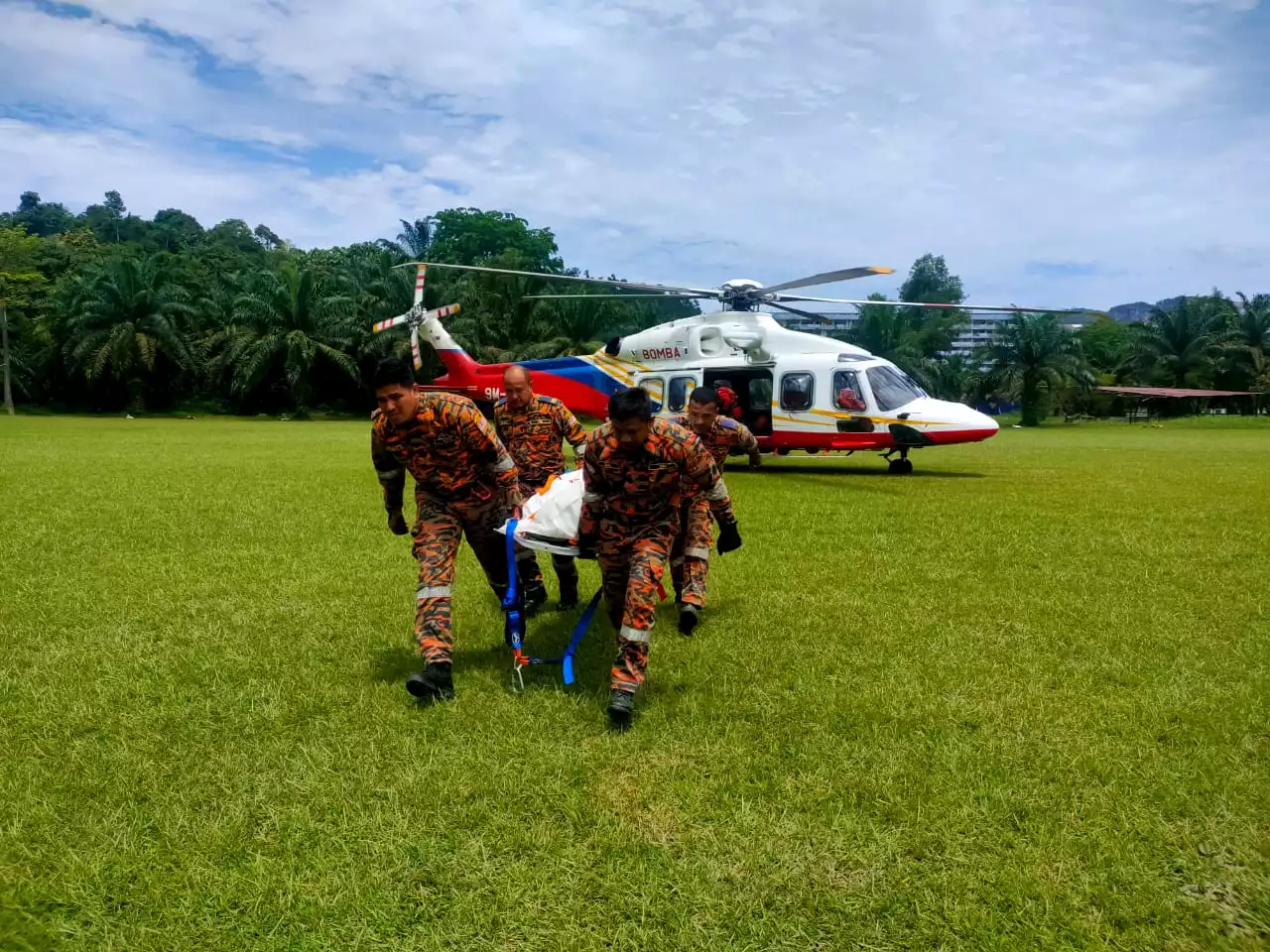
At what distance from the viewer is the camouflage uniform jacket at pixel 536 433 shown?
23.8 ft

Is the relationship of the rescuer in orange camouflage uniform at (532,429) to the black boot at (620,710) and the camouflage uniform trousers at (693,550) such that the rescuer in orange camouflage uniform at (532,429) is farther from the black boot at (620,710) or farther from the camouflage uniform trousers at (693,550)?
the black boot at (620,710)

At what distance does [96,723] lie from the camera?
4285mm

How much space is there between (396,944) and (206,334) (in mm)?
48987

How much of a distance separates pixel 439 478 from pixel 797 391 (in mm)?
11559

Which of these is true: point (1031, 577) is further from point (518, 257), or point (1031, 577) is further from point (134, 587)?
point (518, 257)

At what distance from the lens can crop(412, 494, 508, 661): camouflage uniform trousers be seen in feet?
15.5

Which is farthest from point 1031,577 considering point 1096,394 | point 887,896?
point 1096,394

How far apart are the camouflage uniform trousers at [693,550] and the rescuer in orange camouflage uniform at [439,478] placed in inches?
51.0

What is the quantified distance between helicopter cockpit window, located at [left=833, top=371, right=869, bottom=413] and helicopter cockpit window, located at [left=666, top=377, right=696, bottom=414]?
8.61 ft

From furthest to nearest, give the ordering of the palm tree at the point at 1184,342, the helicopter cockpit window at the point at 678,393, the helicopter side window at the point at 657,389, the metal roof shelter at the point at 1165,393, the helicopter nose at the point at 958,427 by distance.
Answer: the palm tree at the point at 1184,342
the metal roof shelter at the point at 1165,393
the helicopter side window at the point at 657,389
the helicopter cockpit window at the point at 678,393
the helicopter nose at the point at 958,427

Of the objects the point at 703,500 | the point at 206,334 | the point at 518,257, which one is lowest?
the point at 703,500

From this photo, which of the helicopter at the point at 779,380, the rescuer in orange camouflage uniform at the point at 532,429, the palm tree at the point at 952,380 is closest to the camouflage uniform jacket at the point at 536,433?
the rescuer in orange camouflage uniform at the point at 532,429

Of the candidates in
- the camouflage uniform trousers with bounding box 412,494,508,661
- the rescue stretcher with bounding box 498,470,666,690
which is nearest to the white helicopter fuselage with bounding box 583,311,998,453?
the camouflage uniform trousers with bounding box 412,494,508,661

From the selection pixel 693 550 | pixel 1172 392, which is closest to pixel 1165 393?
pixel 1172 392
